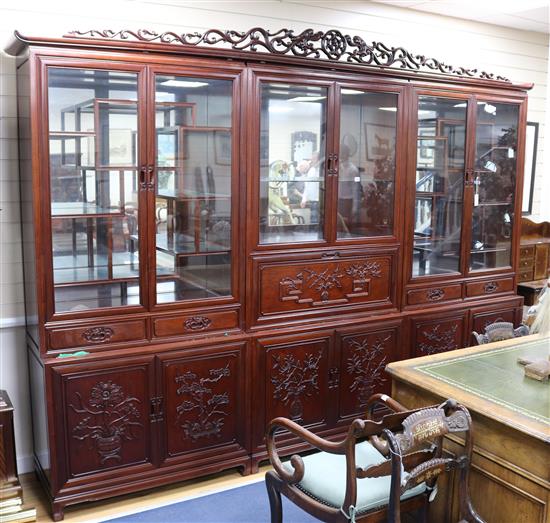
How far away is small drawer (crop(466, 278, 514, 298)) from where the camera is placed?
4.17 metres

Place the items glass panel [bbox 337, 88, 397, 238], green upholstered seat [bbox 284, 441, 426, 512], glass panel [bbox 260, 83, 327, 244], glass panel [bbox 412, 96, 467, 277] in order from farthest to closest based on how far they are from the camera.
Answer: glass panel [bbox 412, 96, 467, 277] < glass panel [bbox 337, 88, 397, 238] < glass panel [bbox 260, 83, 327, 244] < green upholstered seat [bbox 284, 441, 426, 512]

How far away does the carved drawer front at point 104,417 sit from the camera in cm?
292

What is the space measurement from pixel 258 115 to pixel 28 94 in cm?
109

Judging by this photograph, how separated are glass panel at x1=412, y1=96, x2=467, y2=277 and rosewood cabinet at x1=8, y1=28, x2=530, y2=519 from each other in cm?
1

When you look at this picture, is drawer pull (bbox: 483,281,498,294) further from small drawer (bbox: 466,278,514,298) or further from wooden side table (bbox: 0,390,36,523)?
wooden side table (bbox: 0,390,36,523)

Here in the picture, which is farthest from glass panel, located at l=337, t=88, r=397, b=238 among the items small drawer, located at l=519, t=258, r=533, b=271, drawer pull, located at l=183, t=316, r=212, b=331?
small drawer, located at l=519, t=258, r=533, b=271

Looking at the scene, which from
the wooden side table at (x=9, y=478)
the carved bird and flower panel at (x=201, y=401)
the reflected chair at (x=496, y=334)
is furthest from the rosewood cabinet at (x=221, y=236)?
the reflected chair at (x=496, y=334)

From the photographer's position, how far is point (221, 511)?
10.1 feet

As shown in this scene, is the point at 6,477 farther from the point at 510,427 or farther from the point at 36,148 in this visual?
the point at 510,427

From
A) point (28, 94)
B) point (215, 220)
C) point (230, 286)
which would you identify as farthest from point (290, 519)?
point (28, 94)

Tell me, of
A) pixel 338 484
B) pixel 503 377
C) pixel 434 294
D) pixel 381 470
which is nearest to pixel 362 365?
pixel 434 294

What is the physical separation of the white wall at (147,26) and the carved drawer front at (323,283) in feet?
4.26

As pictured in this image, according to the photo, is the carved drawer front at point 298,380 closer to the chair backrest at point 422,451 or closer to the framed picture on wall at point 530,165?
the chair backrest at point 422,451

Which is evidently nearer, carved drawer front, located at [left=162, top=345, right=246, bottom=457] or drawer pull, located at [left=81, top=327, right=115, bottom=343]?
drawer pull, located at [left=81, top=327, right=115, bottom=343]
